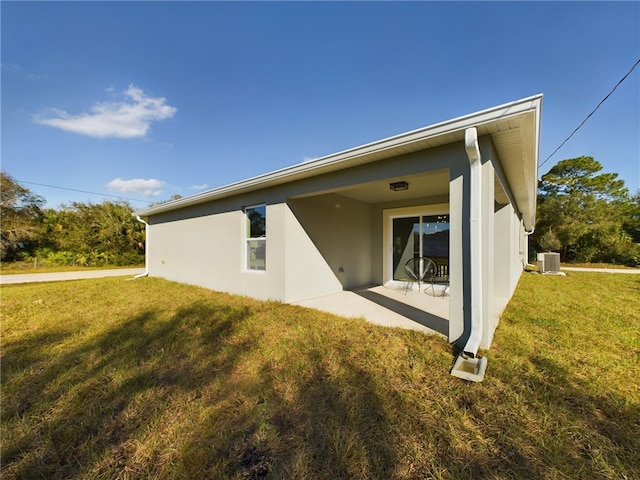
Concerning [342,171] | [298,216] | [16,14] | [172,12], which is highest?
[172,12]

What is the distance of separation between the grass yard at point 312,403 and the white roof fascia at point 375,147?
2538 mm

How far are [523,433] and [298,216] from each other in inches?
184

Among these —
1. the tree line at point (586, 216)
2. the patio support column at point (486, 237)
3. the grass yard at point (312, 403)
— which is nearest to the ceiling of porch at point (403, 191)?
the patio support column at point (486, 237)

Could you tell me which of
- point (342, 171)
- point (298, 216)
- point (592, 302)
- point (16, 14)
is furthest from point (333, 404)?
point (16, 14)

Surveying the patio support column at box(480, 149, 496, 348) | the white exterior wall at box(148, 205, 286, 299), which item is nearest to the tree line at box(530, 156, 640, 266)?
the patio support column at box(480, 149, 496, 348)

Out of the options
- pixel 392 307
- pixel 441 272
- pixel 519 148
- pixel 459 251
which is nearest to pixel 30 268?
pixel 392 307

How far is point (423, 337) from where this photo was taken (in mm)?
3518

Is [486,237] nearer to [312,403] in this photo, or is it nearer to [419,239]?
[312,403]

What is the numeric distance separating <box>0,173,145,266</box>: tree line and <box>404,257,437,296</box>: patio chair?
1799 centimetres

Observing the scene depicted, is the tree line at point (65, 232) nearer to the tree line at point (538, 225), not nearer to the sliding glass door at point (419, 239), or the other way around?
the tree line at point (538, 225)

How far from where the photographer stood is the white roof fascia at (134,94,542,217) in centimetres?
268

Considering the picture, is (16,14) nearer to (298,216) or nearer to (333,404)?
(298,216)

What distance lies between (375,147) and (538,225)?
2125 centimetres

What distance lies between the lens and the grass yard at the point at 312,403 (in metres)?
1.64
